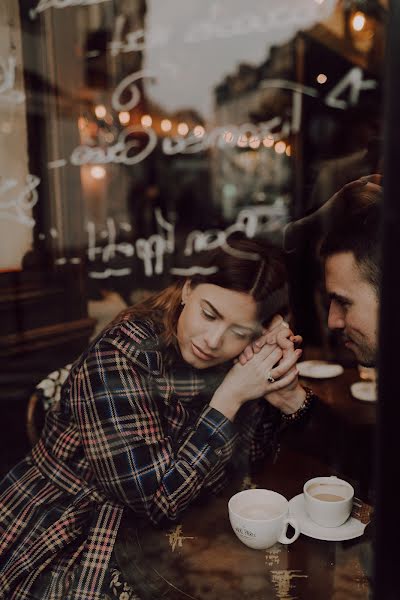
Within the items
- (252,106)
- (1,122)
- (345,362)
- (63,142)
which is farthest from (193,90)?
(345,362)

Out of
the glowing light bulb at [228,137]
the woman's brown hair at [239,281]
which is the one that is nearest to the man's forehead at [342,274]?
the woman's brown hair at [239,281]

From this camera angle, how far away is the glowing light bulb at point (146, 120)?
9.05 ft

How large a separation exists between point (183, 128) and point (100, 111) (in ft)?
1.82

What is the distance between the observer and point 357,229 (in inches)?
69.5

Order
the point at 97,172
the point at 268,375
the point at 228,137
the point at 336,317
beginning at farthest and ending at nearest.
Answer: the point at 97,172 < the point at 228,137 < the point at 336,317 < the point at 268,375

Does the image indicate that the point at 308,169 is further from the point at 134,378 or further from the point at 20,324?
the point at 20,324

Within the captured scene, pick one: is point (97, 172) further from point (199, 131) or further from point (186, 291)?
point (186, 291)

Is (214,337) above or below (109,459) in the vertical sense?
above

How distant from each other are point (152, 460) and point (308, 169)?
1.35 meters

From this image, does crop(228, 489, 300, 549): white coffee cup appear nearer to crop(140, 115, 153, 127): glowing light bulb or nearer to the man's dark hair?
the man's dark hair

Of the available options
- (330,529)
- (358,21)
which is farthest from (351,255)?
(358,21)

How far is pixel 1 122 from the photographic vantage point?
2.76 meters

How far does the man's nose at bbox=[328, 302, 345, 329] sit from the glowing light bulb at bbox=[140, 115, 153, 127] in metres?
1.42

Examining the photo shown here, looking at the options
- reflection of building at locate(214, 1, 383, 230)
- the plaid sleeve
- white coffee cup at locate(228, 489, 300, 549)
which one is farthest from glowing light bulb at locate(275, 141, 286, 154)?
white coffee cup at locate(228, 489, 300, 549)
